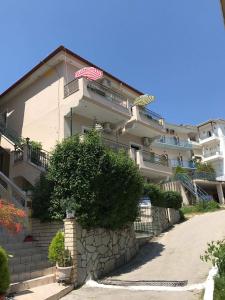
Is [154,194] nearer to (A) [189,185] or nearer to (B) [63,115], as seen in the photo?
(B) [63,115]

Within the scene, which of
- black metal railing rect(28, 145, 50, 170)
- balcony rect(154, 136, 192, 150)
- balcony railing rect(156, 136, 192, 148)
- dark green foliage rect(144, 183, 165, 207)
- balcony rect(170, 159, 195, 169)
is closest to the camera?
black metal railing rect(28, 145, 50, 170)

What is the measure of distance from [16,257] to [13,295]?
2.06m

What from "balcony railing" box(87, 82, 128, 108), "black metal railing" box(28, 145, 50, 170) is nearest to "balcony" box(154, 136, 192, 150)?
"balcony railing" box(87, 82, 128, 108)

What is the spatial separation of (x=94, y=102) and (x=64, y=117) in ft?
6.92

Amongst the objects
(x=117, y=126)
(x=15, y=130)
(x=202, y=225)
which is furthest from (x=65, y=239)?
(x=15, y=130)

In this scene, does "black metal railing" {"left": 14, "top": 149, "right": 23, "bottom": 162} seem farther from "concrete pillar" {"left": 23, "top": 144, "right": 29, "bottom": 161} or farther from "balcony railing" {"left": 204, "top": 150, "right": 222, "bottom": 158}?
"balcony railing" {"left": 204, "top": 150, "right": 222, "bottom": 158}

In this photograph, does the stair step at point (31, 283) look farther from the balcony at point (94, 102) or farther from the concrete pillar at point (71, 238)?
the balcony at point (94, 102)

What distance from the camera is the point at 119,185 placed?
1363 centimetres

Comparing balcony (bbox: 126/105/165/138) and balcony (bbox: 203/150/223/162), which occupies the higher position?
balcony (bbox: 203/150/223/162)

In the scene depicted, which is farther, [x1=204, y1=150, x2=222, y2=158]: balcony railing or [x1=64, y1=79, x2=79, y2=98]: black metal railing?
[x1=204, y1=150, x2=222, y2=158]: balcony railing

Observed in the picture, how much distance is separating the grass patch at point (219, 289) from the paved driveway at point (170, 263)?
3.95ft

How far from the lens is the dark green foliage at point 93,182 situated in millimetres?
12539

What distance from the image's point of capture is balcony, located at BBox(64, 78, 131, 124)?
20.6m

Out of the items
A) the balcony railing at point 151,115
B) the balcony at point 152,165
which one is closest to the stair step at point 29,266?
the balcony at point 152,165
